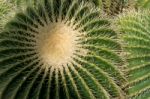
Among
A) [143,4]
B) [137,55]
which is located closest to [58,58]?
[137,55]

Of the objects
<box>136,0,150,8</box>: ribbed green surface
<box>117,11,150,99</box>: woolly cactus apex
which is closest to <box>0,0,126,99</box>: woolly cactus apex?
<box>117,11,150,99</box>: woolly cactus apex

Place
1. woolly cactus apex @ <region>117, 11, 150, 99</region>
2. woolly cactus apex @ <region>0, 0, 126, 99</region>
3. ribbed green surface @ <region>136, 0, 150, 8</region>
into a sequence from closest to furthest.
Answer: woolly cactus apex @ <region>0, 0, 126, 99</region>
woolly cactus apex @ <region>117, 11, 150, 99</region>
ribbed green surface @ <region>136, 0, 150, 8</region>

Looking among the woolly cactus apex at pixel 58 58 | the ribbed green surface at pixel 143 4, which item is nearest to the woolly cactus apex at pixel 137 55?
the woolly cactus apex at pixel 58 58

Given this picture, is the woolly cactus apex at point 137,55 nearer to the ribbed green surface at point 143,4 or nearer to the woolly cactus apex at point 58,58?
the woolly cactus apex at point 58,58

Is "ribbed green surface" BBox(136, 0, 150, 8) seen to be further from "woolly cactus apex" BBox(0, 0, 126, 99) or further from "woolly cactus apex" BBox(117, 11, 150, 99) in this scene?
"woolly cactus apex" BBox(0, 0, 126, 99)

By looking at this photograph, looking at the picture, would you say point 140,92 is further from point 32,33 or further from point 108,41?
point 32,33

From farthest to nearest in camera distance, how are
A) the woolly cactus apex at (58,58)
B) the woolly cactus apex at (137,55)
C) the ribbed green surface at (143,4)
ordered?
1. the ribbed green surface at (143,4)
2. the woolly cactus apex at (137,55)
3. the woolly cactus apex at (58,58)

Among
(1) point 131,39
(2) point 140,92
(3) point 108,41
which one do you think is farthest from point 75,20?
(2) point 140,92

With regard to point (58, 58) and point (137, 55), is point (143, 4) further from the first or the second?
point (58, 58)
